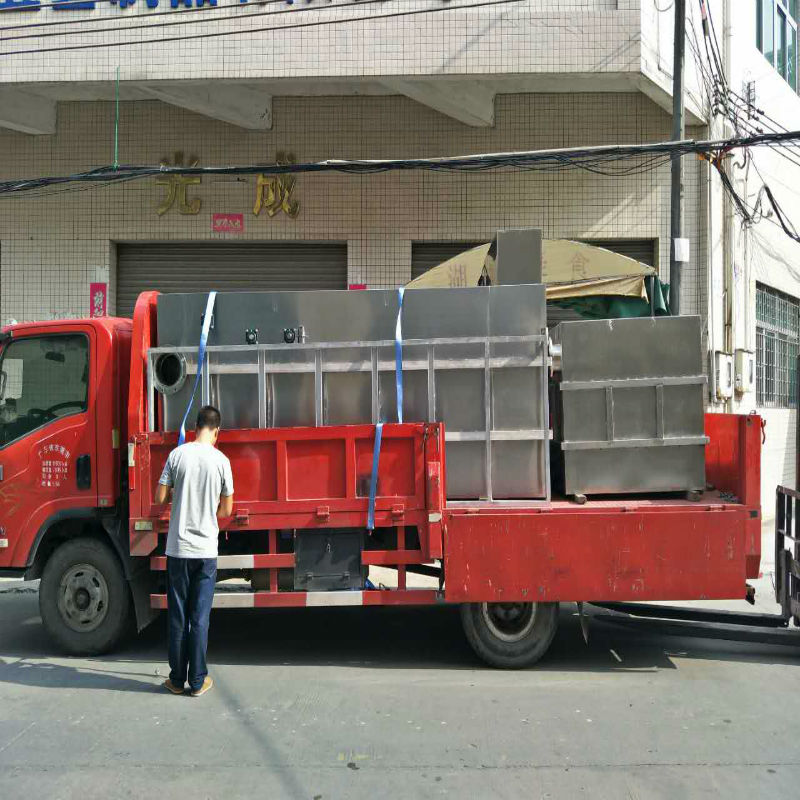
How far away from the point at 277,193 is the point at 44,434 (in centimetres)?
584

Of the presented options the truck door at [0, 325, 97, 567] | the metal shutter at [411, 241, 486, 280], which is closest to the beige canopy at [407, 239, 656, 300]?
the metal shutter at [411, 241, 486, 280]

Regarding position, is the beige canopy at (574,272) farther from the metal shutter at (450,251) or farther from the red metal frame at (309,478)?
the metal shutter at (450,251)

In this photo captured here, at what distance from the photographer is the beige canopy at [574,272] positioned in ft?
25.4

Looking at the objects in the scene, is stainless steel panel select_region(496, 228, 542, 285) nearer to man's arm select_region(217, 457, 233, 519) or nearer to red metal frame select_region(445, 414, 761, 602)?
red metal frame select_region(445, 414, 761, 602)

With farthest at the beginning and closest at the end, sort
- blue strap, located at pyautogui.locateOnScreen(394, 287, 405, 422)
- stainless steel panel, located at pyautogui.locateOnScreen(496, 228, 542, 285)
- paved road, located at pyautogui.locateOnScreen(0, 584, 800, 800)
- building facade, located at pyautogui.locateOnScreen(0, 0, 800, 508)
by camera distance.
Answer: building facade, located at pyautogui.locateOnScreen(0, 0, 800, 508), stainless steel panel, located at pyautogui.locateOnScreen(496, 228, 542, 285), blue strap, located at pyautogui.locateOnScreen(394, 287, 405, 422), paved road, located at pyautogui.locateOnScreen(0, 584, 800, 800)

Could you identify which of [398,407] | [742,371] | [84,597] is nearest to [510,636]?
[398,407]

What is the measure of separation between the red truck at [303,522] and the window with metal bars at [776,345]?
303 inches

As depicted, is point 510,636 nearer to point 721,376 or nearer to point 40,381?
point 40,381

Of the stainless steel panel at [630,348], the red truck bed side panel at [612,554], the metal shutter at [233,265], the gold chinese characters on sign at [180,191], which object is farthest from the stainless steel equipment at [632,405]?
the gold chinese characters on sign at [180,191]

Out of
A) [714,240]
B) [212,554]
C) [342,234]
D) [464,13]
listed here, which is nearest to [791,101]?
[714,240]

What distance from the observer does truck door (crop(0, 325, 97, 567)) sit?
19.1ft

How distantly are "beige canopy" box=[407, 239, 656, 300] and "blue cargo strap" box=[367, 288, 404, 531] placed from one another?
205 cm

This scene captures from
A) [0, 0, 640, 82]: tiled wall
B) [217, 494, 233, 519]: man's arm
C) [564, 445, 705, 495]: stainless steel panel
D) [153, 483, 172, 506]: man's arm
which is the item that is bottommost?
[217, 494, 233, 519]: man's arm

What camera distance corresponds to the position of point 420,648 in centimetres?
625
